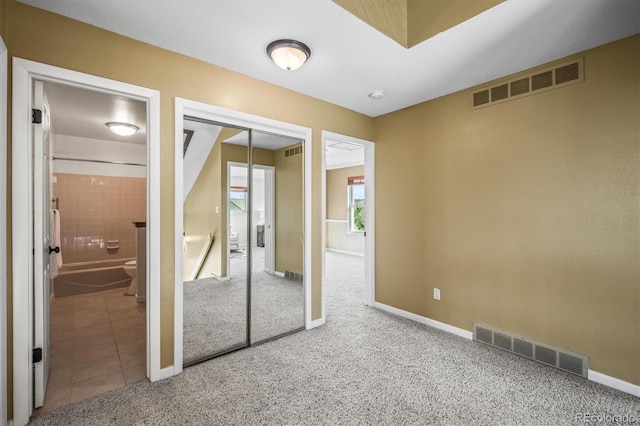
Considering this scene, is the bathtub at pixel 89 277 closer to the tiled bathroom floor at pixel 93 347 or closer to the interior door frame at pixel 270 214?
the tiled bathroom floor at pixel 93 347

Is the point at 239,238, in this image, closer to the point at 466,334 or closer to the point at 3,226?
the point at 3,226

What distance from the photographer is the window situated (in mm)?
8008

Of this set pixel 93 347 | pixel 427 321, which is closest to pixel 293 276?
pixel 427 321

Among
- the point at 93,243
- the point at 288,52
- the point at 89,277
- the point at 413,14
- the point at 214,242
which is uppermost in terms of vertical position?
the point at 413,14

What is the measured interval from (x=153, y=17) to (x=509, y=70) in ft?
9.38

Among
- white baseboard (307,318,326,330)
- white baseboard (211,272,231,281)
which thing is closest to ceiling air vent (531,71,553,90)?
white baseboard (307,318,326,330)

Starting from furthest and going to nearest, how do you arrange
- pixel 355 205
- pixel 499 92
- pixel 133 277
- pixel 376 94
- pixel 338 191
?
pixel 338 191 → pixel 355 205 → pixel 133 277 → pixel 376 94 → pixel 499 92

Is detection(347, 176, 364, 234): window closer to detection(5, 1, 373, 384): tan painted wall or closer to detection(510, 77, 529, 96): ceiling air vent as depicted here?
detection(5, 1, 373, 384): tan painted wall

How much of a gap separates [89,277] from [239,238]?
344 centimetres

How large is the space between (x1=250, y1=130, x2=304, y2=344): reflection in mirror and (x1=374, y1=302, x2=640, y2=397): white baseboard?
125 cm

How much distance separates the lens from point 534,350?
8.15 ft

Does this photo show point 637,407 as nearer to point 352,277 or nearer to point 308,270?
point 308,270

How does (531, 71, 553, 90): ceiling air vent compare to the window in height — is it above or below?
above

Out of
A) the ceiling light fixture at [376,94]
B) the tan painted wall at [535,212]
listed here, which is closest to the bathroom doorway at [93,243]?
the ceiling light fixture at [376,94]
